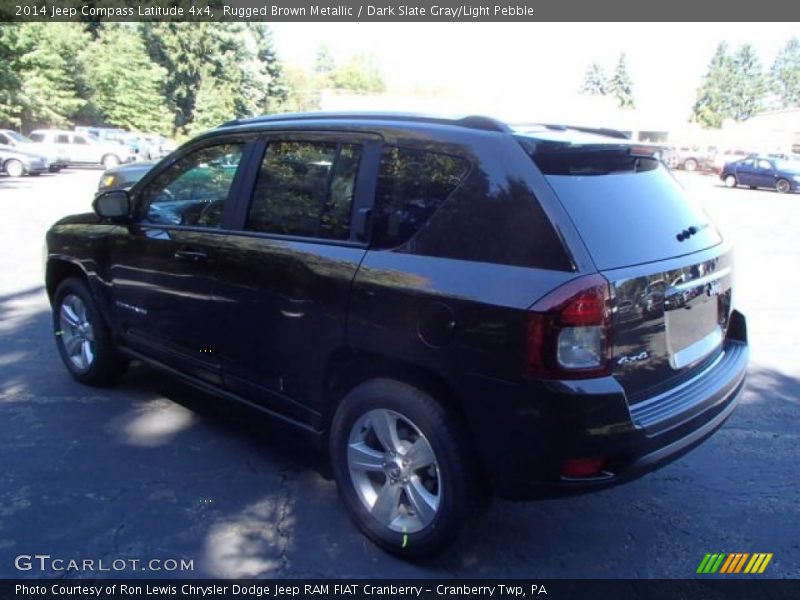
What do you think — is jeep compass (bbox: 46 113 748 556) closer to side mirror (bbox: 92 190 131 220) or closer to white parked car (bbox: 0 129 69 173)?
side mirror (bbox: 92 190 131 220)

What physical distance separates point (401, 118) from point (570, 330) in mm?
1361

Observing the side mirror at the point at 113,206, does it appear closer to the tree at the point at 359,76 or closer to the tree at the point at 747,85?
the tree at the point at 359,76

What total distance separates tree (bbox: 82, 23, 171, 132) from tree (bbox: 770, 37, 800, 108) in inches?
4146

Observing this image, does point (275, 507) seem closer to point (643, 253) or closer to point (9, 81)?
point (643, 253)

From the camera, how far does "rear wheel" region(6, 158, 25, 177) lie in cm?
2703

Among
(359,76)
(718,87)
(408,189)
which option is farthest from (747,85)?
(408,189)

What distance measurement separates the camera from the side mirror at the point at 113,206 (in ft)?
14.1

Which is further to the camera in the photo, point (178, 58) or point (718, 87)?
point (718, 87)

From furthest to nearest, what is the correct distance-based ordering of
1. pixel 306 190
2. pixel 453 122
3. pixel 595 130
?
pixel 595 130
pixel 306 190
pixel 453 122

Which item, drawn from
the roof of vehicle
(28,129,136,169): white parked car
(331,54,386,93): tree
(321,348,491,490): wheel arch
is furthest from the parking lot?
(331,54,386,93): tree

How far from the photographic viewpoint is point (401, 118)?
3.20 m

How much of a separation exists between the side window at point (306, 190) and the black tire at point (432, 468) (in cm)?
79

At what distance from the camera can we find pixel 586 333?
8.21 feet

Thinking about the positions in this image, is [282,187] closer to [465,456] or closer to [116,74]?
[465,456]
